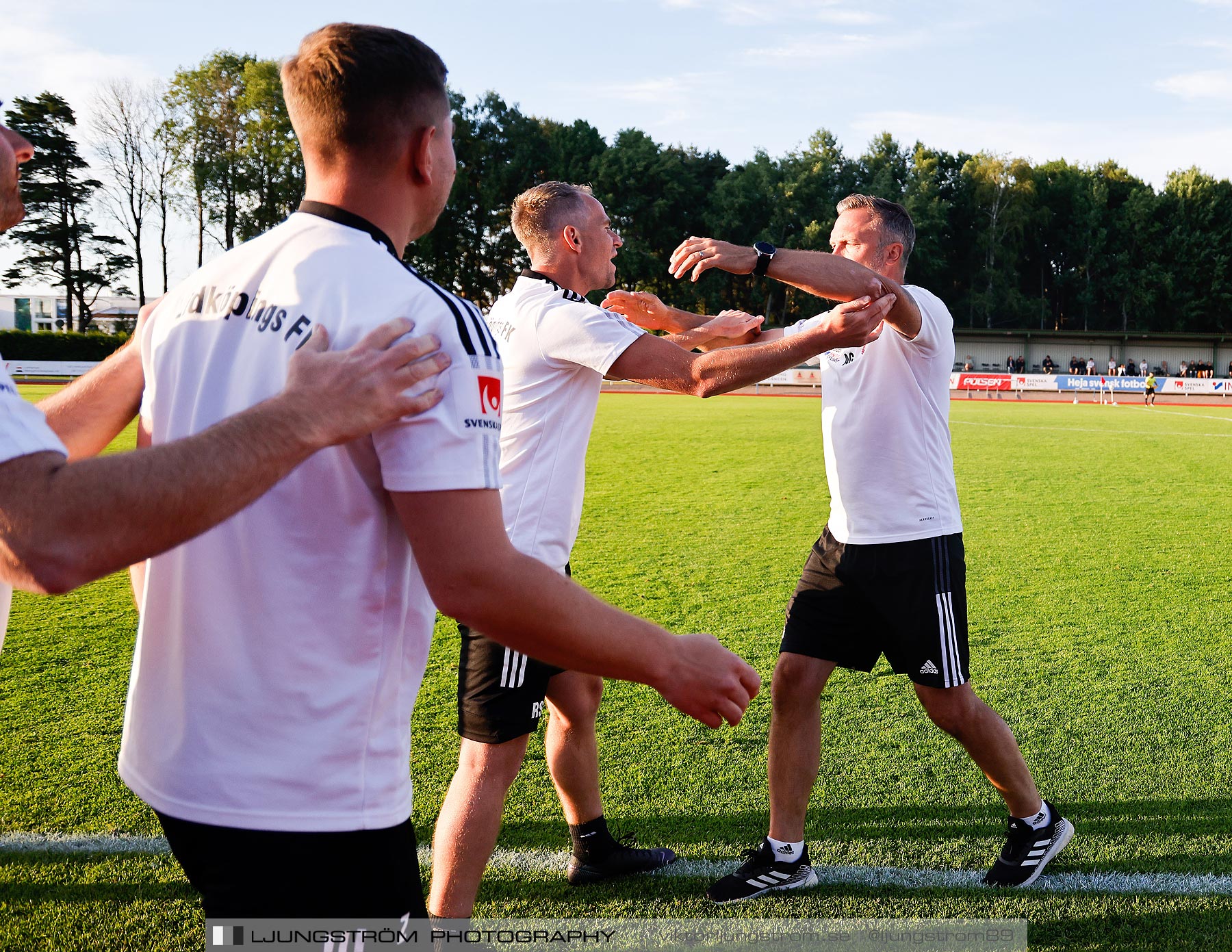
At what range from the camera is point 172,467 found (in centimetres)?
130

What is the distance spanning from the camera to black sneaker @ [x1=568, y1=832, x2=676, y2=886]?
11.8 ft

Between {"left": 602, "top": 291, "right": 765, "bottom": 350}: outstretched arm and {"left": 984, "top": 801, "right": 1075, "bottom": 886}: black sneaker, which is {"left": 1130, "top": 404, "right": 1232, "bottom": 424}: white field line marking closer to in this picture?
{"left": 984, "top": 801, "right": 1075, "bottom": 886}: black sneaker

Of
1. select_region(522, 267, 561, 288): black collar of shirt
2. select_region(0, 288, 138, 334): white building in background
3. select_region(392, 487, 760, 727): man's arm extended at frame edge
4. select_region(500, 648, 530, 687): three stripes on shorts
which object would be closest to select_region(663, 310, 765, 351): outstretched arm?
select_region(522, 267, 561, 288): black collar of shirt

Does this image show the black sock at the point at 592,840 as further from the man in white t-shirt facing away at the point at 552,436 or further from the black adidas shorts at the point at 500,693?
the black adidas shorts at the point at 500,693

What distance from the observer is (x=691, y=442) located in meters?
19.4

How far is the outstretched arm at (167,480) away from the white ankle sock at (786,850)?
9.28 feet

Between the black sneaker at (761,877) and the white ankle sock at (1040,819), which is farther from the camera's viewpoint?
the white ankle sock at (1040,819)

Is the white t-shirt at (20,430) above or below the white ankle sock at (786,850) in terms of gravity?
above

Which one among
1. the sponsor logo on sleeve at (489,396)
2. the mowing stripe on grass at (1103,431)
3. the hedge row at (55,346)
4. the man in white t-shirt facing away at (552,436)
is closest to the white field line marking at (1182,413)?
the mowing stripe on grass at (1103,431)

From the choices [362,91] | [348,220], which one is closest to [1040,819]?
[348,220]

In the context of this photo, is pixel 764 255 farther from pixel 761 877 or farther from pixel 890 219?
pixel 761 877

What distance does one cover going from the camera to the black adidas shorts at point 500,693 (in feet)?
10.4

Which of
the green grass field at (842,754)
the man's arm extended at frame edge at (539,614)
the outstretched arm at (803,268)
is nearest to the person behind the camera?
the man's arm extended at frame edge at (539,614)

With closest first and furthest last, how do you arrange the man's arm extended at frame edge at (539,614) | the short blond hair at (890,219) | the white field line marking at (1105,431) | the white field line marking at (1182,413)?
the man's arm extended at frame edge at (539,614), the short blond hair at (890,219), the white field line marking at (1105,431), the white field line marking at (1182,413)
